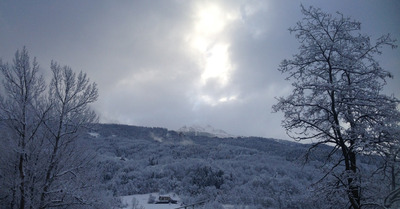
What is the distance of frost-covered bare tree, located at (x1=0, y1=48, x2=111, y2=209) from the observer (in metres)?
10.1

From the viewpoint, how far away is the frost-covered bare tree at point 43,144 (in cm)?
1010

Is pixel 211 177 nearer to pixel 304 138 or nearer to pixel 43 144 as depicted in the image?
pixel 43 144

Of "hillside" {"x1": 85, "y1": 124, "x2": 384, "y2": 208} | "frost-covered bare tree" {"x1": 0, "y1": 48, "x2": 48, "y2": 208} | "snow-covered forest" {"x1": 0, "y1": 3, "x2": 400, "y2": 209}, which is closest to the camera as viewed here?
"snow-covered forest" {"x1": 0, "y1": 3, "x2": 400, "y2": 209}

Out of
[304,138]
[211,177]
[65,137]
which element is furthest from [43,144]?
[211,177]

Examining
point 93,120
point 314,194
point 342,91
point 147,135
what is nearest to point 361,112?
point 342,91

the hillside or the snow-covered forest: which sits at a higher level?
the snow-covered forest

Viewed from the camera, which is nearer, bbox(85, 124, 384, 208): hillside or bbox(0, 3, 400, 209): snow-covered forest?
bbox(0, 3, 400, 209): snow-covered forest

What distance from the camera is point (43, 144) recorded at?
427 inches

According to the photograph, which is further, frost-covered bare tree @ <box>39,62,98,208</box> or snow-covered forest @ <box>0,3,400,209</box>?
frost-covered bare tree @ <box>39,62,98,208</box>

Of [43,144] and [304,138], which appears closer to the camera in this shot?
[304,138]

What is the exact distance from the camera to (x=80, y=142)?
472 inches

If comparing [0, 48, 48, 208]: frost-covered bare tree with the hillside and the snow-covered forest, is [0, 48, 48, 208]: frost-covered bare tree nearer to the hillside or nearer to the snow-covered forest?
the snow-covered forest

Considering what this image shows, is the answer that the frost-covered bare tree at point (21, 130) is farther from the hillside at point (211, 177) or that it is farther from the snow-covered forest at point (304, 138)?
the hillside at point (211, 177)

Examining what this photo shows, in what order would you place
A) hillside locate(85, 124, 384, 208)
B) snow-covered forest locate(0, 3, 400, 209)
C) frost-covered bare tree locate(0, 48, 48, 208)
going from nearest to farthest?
snow-covered forest locate(0, 3, 400, 209)
frost-covered bare tree locate(0, 48, 48, 208)
hillside locate(85, 124, 384, 208)
